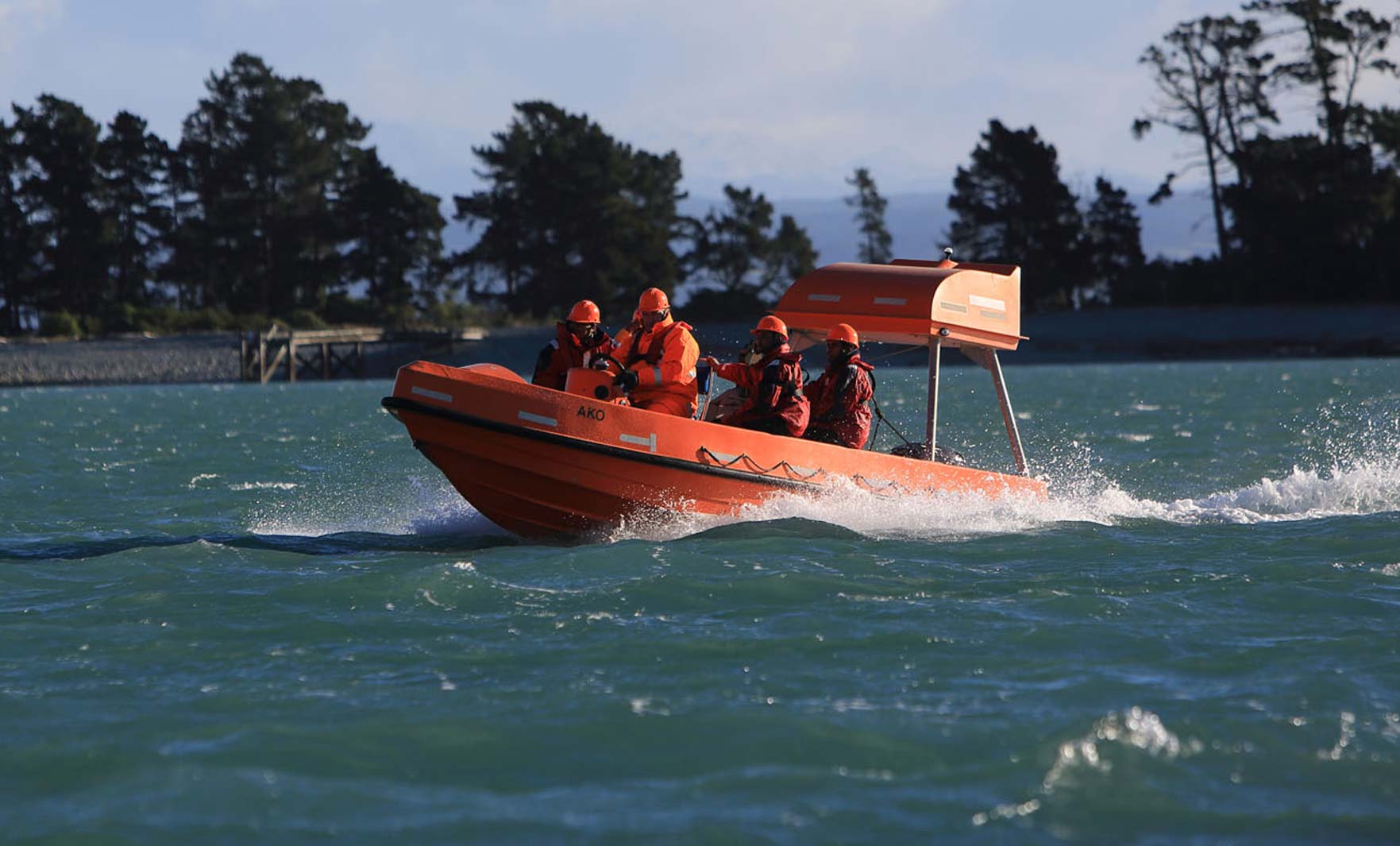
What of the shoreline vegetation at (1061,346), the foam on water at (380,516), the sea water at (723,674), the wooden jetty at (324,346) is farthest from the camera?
the wooden jetty at (324,346)

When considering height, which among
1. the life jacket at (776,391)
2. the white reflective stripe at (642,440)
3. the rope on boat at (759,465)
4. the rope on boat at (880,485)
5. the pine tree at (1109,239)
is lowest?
the rope on boat at (880,485)

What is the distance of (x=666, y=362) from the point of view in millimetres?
12352

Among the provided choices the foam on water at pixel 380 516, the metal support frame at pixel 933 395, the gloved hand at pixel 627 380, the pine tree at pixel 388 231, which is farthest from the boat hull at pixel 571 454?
the pine tree at pixel 388 231

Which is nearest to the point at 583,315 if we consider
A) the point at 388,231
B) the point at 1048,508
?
the point at 1048,508

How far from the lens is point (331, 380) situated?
66.2m

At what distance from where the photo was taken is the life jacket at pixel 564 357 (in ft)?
41.3

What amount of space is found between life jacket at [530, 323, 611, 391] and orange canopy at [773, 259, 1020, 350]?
5.54 ft

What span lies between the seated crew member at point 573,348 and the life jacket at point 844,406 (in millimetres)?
1681

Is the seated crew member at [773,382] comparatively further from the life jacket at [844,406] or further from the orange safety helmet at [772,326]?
the life jacket at [844,406]

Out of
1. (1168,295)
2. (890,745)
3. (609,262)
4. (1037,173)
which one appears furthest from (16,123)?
(890,745)

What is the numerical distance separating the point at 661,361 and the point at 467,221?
61796mm

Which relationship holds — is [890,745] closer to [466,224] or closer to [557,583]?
[557,583]

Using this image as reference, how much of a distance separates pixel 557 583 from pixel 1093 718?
156 inches

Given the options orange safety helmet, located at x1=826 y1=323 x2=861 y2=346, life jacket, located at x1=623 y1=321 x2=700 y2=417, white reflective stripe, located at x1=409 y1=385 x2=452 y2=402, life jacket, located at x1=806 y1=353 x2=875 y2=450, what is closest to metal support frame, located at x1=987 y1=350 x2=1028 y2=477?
life jacket, located at x1=806 y1=353 x2=875 y2=450
